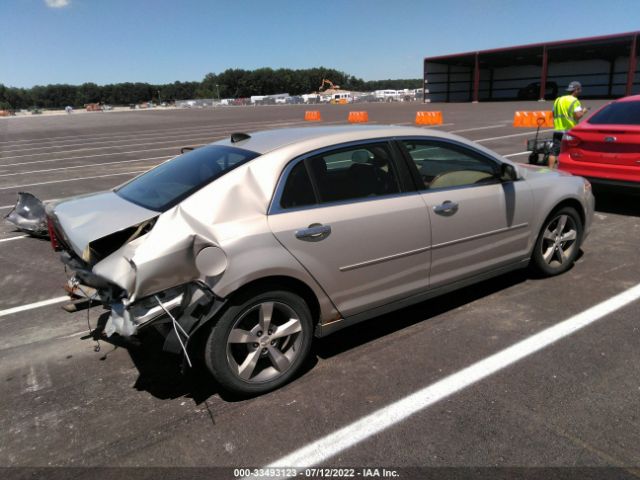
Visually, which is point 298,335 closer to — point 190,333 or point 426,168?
point 190,333

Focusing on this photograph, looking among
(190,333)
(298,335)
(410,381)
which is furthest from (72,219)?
(410,381)

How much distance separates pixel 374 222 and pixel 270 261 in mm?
848

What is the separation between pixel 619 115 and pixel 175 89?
16044 cm

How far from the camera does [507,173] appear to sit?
4.04 meters

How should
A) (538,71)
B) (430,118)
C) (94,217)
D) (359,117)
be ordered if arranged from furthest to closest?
(538,71) → (359,117) → (430,118) → (94,217)

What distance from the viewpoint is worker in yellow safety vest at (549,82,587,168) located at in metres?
8.40

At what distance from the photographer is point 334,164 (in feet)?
11.2

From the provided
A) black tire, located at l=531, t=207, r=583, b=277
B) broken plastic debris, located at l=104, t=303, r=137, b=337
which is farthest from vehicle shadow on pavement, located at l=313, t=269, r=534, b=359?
broken plastic debris, located at l=104, t=303, r=137, b=337

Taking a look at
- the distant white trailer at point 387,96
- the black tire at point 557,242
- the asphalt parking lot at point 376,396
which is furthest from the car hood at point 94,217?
the distant white trailer at point 387,96

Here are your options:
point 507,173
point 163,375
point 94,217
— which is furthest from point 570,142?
point 94,217

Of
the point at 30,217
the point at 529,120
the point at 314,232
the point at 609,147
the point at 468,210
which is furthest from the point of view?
the point at 529,120

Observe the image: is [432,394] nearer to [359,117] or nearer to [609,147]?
[609,147]

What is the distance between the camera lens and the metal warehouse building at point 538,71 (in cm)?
4044

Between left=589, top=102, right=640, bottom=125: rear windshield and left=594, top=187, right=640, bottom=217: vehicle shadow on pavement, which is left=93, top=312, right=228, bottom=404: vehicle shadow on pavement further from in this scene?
left=589, top=102, right=640, bottom=125: rear windshield
